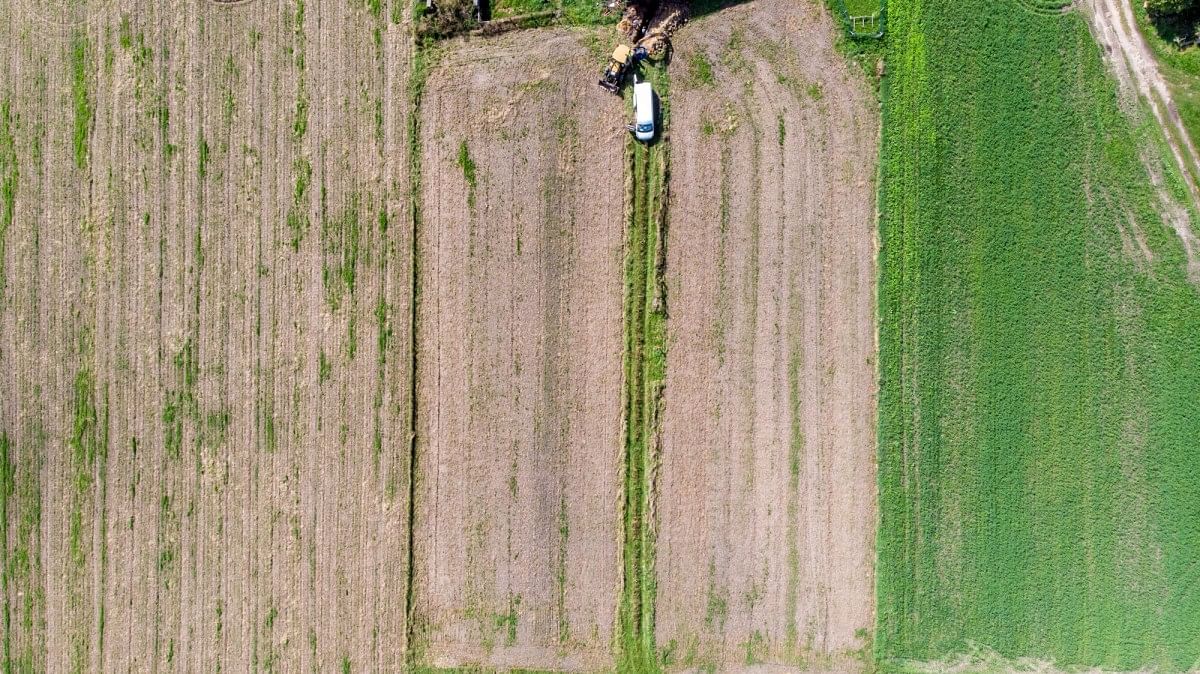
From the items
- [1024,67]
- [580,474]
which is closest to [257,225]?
[580,474]

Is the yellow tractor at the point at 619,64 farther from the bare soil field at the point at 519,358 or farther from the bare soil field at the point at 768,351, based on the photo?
the bare soil field at the point at 768,351

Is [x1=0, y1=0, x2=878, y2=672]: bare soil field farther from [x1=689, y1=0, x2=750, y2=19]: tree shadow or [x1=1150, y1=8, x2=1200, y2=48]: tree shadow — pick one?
[x1=1150, y1=8, x2=1200, y2=48]: tree shadow

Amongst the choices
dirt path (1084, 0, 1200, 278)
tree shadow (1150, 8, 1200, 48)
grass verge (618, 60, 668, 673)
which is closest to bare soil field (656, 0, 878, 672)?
grass verge (618, 60, 668, 673)

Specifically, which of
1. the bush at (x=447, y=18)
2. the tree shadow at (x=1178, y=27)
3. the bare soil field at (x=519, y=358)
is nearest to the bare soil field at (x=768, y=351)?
the bare soil field at (x=519, y=358)

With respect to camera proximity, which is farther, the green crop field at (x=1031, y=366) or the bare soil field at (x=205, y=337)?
the bare soil field at (x=205, y=337)

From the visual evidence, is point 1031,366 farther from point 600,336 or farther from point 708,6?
point 708,6

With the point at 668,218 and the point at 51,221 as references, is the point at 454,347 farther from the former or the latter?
the point at 51,221
